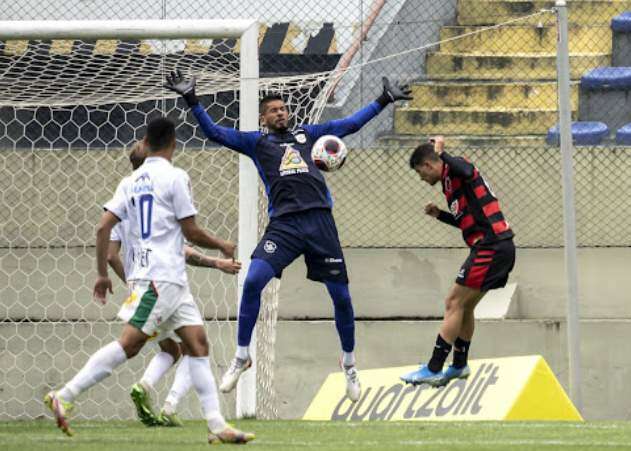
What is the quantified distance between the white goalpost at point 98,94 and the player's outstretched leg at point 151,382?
55.1 inches

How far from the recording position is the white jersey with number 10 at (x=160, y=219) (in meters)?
7.79

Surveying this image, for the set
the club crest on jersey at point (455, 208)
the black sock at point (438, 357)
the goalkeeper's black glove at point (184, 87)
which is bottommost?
the black sock at point (438, 357)

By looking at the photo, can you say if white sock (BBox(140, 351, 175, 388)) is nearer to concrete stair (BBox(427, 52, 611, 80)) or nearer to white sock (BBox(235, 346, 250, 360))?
white sock (BBox(235, 346, 250, 360))

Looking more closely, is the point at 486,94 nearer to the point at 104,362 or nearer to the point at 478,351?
the point at 478,351

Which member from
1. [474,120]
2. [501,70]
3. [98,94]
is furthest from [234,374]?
[501,70]

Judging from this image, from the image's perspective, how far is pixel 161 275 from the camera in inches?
306

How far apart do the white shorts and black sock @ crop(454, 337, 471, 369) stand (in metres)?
3.43

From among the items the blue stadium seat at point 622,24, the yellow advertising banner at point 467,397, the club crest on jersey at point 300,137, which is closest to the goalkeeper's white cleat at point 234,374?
the yellow advertising banner at point 467,397

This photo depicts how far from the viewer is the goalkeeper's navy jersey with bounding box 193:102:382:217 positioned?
10.3 metres

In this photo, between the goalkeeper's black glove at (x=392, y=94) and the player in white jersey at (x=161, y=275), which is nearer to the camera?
the player in white jersey at (x=161, y=275)

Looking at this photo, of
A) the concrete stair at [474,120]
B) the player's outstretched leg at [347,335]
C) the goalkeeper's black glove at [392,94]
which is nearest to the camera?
the player's outstretched leg at [347,335]

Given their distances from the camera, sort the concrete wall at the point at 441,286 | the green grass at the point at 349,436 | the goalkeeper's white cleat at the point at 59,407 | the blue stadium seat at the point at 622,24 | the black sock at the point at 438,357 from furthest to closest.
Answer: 1. the blue stadium seat at the point at 622,24
2. the concrete wall at the point at 441,286
3. the black sock at the point at 438,357
4. the green grass at the point at 349,436
5. the goalkeeper's white cleat at the point at 59,407

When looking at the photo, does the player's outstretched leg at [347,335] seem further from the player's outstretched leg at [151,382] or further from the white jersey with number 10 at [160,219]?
the white jersey with number 10 at [160,219]

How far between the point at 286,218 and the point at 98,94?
9.00ft
